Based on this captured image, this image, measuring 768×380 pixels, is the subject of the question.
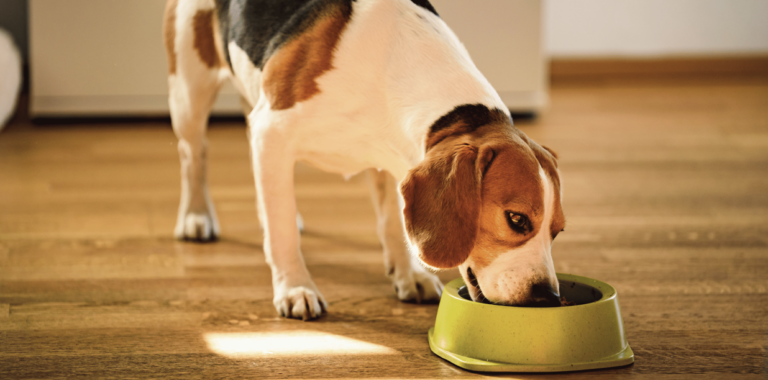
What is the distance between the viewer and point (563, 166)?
375 centimetres

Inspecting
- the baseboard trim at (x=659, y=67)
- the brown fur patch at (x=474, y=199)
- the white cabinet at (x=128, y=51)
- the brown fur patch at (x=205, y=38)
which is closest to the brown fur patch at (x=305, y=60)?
the brown fur patch at (x=474, y=199)

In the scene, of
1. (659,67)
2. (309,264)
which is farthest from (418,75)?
(659,67)

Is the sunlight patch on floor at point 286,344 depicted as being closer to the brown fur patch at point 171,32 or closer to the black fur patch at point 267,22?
the black fur patch at point 267,22

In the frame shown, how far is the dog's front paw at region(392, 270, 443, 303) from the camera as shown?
2055 mm

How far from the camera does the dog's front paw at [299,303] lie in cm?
190

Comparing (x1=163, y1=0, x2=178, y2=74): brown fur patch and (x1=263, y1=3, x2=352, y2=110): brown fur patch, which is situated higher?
(x1=263, y1=3, x2=352, y2=110): brown fur patch

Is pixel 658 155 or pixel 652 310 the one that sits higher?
pixel 652 310

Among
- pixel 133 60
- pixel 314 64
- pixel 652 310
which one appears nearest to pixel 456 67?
pixel 314 64

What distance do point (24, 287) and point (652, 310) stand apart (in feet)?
5.50

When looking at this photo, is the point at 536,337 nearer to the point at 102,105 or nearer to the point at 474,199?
the point at 474,199

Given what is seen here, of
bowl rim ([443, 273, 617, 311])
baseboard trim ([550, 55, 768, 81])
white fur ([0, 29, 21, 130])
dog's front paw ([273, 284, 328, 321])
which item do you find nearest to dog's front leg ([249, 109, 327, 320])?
dog's front paw ([273, 284, 328, 321])

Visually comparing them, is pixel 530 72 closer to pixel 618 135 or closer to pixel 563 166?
pixel 618 135

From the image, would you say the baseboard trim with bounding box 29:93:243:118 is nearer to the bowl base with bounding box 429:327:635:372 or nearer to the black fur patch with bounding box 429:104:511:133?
the black fur patch with bounding box 429:104:511:133

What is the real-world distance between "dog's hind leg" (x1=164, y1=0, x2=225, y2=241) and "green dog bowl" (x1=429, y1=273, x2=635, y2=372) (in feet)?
4.09
